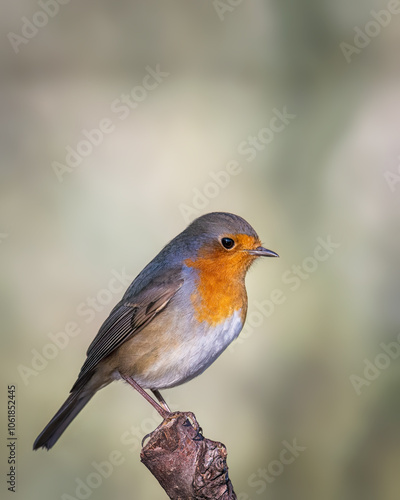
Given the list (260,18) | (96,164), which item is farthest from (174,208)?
(260,18)

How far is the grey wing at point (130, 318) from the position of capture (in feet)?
13.4

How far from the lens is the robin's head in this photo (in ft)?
13.5

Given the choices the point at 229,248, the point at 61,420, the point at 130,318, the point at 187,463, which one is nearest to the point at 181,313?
the point at 130,318

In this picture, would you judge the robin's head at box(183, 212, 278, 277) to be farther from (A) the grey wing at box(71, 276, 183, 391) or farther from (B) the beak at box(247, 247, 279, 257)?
(A) the grey wing at box(71, 276, 183, 391)

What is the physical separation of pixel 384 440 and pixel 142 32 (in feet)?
14.6

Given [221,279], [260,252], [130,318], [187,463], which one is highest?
[260,252]

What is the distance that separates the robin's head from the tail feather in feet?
3.79

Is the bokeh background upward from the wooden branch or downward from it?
upward

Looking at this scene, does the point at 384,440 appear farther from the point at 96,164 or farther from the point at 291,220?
the point at 96,164

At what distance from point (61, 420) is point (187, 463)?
1.39 meters

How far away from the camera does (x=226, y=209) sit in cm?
627

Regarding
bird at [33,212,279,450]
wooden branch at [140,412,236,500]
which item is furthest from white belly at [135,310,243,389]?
wooden branch at [140,412,236,500]

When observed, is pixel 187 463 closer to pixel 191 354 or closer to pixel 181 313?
pixel 191 354

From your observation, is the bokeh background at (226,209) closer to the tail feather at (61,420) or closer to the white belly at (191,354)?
the tail feather at (61,420)
